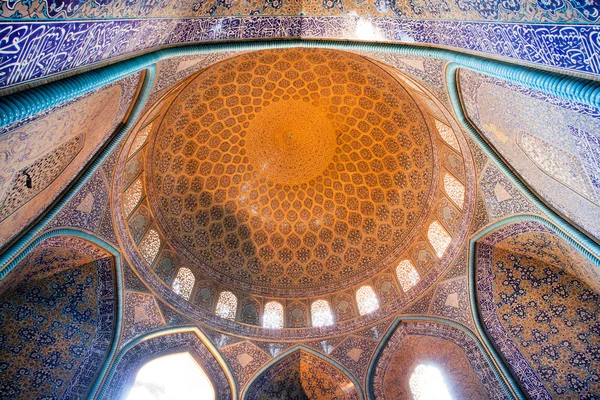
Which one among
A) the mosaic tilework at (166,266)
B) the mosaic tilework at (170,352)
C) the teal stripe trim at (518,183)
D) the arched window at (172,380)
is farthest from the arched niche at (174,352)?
the teal stripe trim at (518,183)

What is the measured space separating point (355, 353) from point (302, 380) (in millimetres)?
1651

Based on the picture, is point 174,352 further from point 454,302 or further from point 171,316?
point 454,302

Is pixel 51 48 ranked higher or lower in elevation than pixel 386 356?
lower

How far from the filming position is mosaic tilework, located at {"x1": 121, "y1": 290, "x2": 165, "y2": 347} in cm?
852

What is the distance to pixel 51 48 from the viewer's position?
130 inches

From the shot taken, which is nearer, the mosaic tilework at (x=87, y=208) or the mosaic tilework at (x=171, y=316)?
the mosaic tilework at (x=87, y=208)

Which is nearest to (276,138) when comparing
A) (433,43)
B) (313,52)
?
(313,52)

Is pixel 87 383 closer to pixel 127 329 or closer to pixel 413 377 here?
pixel 127 329

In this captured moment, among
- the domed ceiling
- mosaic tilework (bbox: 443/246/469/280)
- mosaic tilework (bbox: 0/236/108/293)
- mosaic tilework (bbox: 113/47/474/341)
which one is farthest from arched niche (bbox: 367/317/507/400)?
mosaic tilework (bbox: 0/236/108/293)

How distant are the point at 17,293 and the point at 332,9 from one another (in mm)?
7626

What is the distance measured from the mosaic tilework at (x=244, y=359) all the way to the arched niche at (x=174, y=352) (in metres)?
0.18

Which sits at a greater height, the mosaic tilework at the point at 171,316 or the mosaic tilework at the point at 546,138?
the mosaic tilework at the point at 171,316

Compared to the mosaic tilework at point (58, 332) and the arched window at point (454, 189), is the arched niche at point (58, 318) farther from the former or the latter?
the arched window at point (454, 189)

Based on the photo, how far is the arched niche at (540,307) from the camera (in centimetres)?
737
